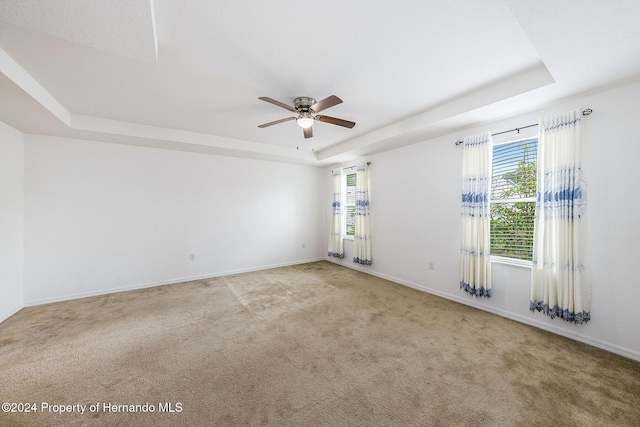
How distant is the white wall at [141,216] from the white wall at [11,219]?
10 cm

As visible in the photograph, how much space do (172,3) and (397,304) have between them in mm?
3760

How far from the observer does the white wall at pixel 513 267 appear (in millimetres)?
2199

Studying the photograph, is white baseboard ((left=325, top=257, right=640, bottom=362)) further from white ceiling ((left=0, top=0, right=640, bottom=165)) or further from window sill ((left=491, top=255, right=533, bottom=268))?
white ceiling ((left=0, top=0, right=640, bottom=165))

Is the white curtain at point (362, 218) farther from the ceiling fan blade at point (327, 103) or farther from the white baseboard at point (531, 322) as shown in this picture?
the ceiling fan blade at point (327, 103)

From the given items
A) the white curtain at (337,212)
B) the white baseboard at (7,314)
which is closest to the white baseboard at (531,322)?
the white curtain at (337,212)

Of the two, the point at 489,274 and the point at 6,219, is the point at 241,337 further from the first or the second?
the point at 6,219

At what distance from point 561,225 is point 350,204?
11.9ft

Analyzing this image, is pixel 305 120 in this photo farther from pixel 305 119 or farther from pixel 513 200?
pixel 513 200

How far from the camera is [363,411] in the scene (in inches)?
62.6

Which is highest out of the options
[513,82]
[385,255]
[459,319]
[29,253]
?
[513,82]

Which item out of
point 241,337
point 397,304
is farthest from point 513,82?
point 241,337

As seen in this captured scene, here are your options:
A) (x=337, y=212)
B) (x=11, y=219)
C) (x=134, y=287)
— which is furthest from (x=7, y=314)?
(x=337, y=212)

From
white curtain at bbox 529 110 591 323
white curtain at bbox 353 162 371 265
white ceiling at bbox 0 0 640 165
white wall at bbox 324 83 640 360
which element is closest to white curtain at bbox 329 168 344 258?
white curtain at bbox 353 162 371 265

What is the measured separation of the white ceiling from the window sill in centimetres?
177
